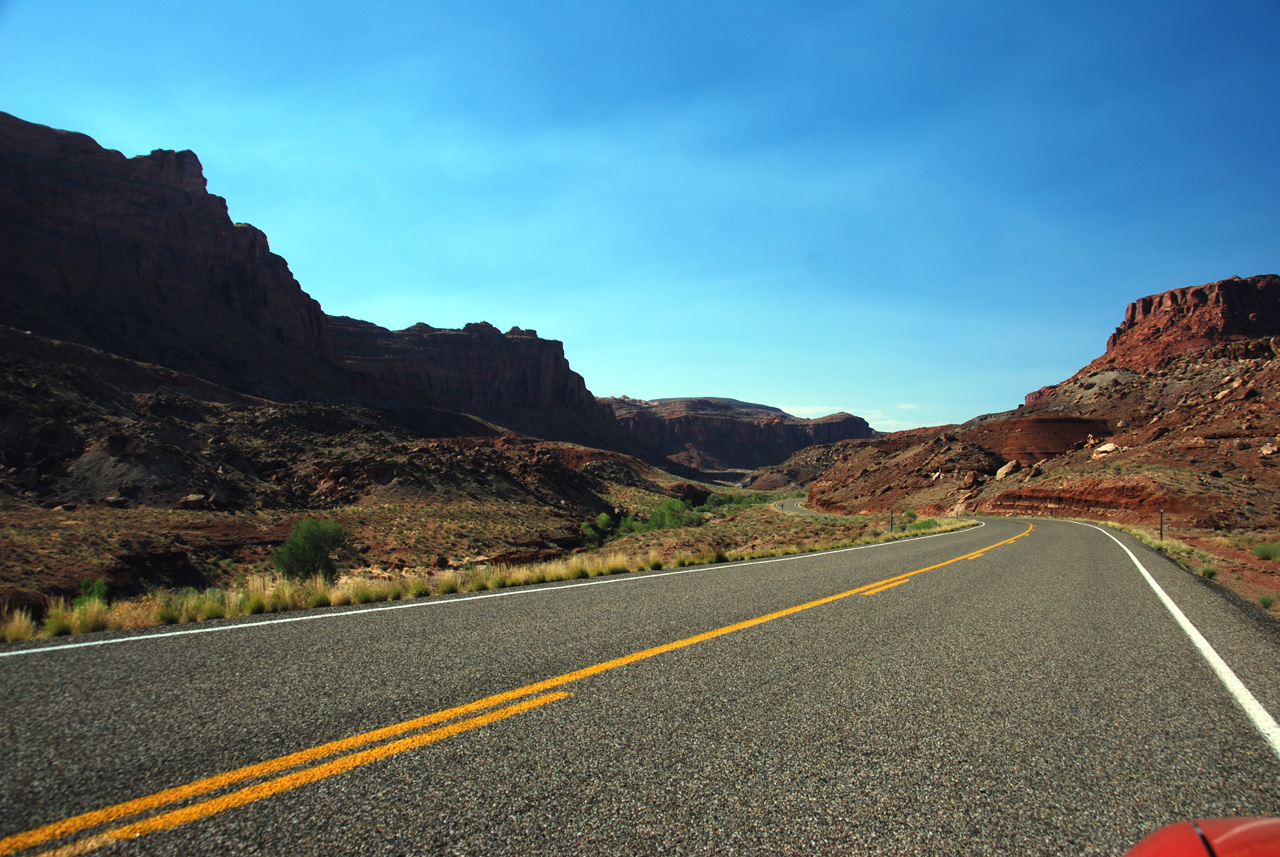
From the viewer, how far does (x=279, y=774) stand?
9.34 feet

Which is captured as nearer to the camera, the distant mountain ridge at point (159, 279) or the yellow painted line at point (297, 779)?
the yellow painted line at point (297, 779)

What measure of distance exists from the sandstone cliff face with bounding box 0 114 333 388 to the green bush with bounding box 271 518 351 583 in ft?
177

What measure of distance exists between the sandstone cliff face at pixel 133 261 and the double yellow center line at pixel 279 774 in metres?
78.2

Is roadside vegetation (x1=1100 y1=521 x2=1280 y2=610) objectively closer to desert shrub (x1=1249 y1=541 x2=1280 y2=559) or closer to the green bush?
desert shrub (x1=1249 y1=541 x2=1280 y2=559)

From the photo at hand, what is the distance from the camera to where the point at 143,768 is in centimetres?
288

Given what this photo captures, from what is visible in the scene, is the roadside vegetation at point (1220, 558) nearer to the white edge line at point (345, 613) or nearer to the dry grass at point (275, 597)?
the dry grass at point (275, 597)

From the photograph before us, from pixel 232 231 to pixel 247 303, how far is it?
576 inches

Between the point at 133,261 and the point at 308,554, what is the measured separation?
77.2 metres

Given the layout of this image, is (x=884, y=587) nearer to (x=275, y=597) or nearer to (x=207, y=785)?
(x=275, y=597)

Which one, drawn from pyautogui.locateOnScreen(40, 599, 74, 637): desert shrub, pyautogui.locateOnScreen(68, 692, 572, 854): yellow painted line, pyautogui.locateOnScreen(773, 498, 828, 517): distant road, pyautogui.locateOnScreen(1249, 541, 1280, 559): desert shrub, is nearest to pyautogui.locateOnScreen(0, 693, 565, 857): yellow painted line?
pyautogui.locateOnScreen(68, 692, 572, 854): yellow painted line

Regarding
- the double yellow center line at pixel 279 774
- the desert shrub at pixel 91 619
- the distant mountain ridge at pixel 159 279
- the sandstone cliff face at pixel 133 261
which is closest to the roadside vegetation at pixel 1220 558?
the double yellow center line at pixel 279 774

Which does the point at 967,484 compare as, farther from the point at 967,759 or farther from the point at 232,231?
the point at 232,231

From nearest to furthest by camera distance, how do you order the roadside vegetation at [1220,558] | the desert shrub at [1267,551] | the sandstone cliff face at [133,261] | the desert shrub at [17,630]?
the desert shrub at [17,630] < the roadside vegetation at [1220,558] < the desert shrub at [1267,551] < the sandstone cliff face at [133,261]

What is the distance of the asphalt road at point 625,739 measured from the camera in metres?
2.52
